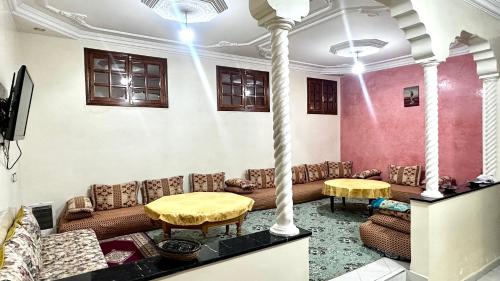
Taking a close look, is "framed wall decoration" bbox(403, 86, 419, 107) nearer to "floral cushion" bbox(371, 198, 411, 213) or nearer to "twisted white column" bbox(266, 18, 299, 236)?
"floral cushion" bbox(371, 198, 411, 213)

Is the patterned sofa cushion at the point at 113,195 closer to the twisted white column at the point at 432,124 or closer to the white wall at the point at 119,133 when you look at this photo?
the white wall at the point at 119,133

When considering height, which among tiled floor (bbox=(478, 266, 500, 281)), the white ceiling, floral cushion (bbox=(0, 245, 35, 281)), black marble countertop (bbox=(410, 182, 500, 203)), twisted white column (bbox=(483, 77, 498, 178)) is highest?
the white ceiling

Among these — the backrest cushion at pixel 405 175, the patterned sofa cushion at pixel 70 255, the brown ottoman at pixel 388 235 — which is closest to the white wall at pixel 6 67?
the patterned sofa cushion at pixel 70 255

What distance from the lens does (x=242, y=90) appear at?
20.4ft

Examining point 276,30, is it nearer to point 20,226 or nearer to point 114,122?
point 20,226

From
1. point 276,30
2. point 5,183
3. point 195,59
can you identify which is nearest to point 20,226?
point 5,183

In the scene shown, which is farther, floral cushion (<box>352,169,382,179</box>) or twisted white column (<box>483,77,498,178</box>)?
floral cushion (<box>352,169,382,179</box>)

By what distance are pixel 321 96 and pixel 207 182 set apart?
151 inches

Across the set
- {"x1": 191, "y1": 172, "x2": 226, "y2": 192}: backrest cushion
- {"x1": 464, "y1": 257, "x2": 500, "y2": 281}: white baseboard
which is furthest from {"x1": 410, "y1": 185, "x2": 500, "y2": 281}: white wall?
{"x1": 191, "y1": 172, "x2": 226, "y2": 192}: backrest cushion

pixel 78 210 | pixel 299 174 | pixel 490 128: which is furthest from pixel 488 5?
pixel 78 210

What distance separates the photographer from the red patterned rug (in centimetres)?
341

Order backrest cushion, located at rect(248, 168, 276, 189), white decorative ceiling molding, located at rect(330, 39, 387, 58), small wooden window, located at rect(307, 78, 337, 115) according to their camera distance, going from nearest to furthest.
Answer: white decorative ceiling molding, located at rect(330, 39, 387, 58), backrest cushion, located at rect(248, 168, 276, 189), small wooden window, located at rect(307, 78, 337, 115)

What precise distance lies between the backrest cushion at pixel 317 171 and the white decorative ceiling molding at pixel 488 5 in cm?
429

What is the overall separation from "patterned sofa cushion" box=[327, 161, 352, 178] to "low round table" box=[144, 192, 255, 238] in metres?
3.96
